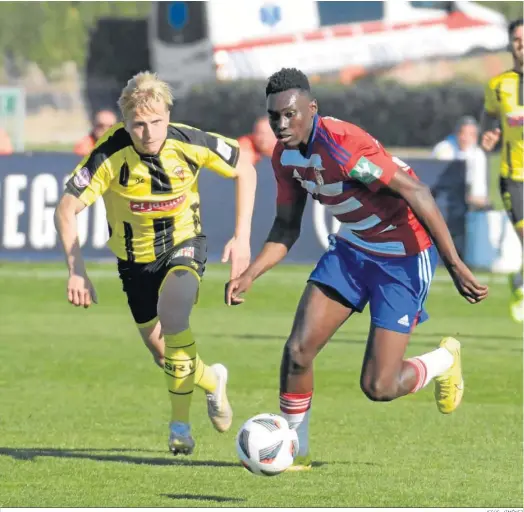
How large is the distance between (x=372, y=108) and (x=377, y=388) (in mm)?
40831

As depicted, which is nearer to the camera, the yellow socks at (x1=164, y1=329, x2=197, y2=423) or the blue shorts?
the blue shorts

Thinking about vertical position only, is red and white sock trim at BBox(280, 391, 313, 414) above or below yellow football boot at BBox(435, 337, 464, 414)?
above

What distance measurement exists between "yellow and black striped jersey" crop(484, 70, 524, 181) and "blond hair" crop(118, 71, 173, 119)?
6323 millimetres

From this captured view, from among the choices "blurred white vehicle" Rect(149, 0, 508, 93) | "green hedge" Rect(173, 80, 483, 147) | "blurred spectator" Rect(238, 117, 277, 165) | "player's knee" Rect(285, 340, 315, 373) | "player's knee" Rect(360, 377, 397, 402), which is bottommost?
"green hedge" Rect(173, 80, 483, 147)

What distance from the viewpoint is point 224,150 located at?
9219 millimetres

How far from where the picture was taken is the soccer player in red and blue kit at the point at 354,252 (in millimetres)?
7863

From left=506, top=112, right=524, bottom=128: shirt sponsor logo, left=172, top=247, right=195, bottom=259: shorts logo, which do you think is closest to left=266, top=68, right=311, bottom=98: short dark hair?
left=172, top=247, right=195, bottom=259: shorts logo

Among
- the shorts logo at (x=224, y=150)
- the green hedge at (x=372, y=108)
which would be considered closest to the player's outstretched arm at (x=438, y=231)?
the shorts logo at (x=224, y=150)

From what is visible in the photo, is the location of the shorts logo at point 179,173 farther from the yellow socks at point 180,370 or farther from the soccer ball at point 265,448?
the soccer ball at point 265,448

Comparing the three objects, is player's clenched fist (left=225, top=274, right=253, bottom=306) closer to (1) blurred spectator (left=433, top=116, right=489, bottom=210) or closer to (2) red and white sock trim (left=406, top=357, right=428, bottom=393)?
(2) red and white sock trim (left=406, top=357, right=428, bottom=393)

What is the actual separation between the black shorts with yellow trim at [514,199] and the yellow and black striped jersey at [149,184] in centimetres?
521

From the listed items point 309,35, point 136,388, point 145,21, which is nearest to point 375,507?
point 136,388

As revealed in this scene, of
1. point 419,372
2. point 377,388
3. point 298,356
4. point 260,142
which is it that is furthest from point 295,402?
point 260,142

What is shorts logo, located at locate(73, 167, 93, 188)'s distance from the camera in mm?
8852
